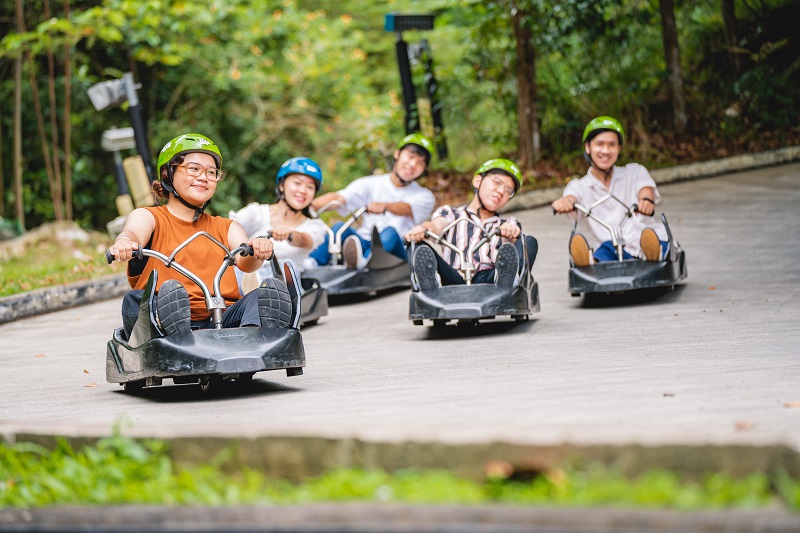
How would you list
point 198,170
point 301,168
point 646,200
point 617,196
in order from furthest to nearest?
point 617,196 < point 301,168 < point 646,200 < point 198,170

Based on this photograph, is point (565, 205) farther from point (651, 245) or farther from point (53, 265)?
point (53, 265)

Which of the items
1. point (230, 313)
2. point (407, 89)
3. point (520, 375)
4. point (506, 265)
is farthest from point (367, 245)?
point (407, 89)

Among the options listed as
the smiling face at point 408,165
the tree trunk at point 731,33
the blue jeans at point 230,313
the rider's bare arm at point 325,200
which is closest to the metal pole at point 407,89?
the tree trunk at point 731,33

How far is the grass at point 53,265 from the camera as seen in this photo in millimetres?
11905

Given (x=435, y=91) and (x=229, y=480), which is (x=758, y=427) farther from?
(x=435, y=91)

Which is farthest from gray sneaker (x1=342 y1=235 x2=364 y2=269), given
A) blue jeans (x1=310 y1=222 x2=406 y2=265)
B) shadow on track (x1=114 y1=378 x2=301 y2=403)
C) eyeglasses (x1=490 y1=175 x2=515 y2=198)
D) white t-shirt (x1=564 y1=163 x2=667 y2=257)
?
shadow on track (x1=114 y1=378 x2=301 y2=403)

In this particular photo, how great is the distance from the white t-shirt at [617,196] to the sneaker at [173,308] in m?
4.44

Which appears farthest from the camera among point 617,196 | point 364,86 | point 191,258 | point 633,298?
point 364,86

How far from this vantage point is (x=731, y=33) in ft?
54.5

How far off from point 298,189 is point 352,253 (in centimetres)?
120

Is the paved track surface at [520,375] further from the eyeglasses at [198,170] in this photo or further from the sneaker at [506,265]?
the eyeglasses at [198,170]

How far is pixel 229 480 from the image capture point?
11.9 ft

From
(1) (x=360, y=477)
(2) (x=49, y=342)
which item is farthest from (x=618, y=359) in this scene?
(2) (x=49, y=342)

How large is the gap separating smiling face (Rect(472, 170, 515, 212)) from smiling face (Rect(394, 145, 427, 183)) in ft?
7.00
